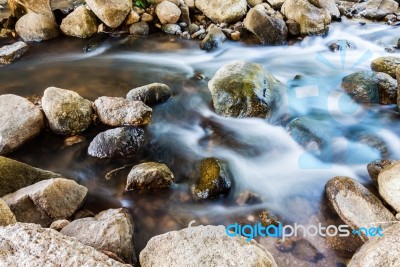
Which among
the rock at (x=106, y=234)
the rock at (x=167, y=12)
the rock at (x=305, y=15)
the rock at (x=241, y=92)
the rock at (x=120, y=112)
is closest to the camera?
the rock at (x=106, y=234)

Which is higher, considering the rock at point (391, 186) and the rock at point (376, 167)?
the rock at point (391, 186)

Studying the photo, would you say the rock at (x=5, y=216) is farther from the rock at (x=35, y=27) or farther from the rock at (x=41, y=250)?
the rock at (x=35, y=27)

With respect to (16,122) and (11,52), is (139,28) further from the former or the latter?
(16,122)

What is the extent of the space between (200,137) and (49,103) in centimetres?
228

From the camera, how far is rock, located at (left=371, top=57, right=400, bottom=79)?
627cm

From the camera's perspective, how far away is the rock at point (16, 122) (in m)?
4.67

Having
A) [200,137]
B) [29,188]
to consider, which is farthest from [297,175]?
[29,188]

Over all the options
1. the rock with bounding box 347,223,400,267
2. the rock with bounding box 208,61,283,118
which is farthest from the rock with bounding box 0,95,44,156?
the rock with bounding box 347,223,400,267

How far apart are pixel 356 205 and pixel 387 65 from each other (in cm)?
401

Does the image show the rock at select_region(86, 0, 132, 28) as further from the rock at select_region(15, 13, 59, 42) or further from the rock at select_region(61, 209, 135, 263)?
the rock at select_region(61, 209, 135, 263)

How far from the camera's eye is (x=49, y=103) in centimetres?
491

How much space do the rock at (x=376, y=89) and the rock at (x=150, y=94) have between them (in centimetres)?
330

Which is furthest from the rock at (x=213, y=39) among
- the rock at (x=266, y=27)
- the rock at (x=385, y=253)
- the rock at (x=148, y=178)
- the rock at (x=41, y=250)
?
the rock at (x=41, y=250)

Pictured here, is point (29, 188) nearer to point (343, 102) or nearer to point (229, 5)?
point (343, 102)
